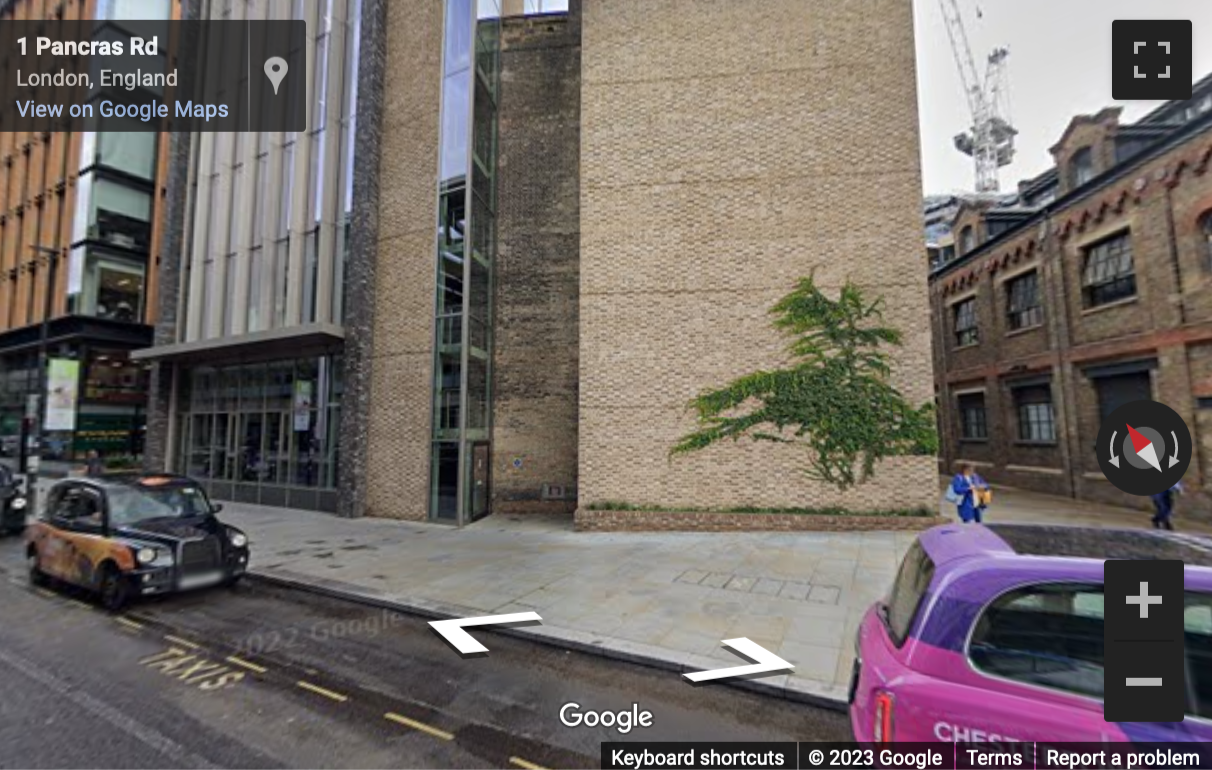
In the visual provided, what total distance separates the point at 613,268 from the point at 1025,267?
1413 cm

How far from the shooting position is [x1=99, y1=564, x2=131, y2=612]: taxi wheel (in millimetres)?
6965

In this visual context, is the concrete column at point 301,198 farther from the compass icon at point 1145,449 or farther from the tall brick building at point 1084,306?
the tall brick building at point 1084,306

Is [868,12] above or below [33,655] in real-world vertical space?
above

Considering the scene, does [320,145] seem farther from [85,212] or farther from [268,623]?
Result: [85,212]

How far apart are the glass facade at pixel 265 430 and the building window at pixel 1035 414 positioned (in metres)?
21.2

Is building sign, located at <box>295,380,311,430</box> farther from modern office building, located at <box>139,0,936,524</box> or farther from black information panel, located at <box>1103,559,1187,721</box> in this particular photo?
black information panel, located at <box>1103,559,1187,721</box>

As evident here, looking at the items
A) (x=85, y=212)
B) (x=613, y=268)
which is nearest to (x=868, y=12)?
(x=613, y=268)

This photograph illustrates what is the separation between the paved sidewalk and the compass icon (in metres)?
2.74

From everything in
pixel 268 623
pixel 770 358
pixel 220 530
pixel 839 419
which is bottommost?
pixel 268 623

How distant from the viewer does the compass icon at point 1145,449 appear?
3.66 meters

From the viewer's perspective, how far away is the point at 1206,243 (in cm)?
1175

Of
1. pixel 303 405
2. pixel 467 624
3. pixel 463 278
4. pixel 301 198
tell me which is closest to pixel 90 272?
pixel 301 198

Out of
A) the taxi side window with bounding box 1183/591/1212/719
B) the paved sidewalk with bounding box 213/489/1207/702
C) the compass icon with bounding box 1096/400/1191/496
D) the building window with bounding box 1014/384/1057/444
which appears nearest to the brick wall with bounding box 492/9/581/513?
the paved sidewalk with bounding box 213/489/1207/702

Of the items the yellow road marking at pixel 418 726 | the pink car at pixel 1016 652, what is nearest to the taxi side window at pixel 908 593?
the pink car at pixel 1016 652
